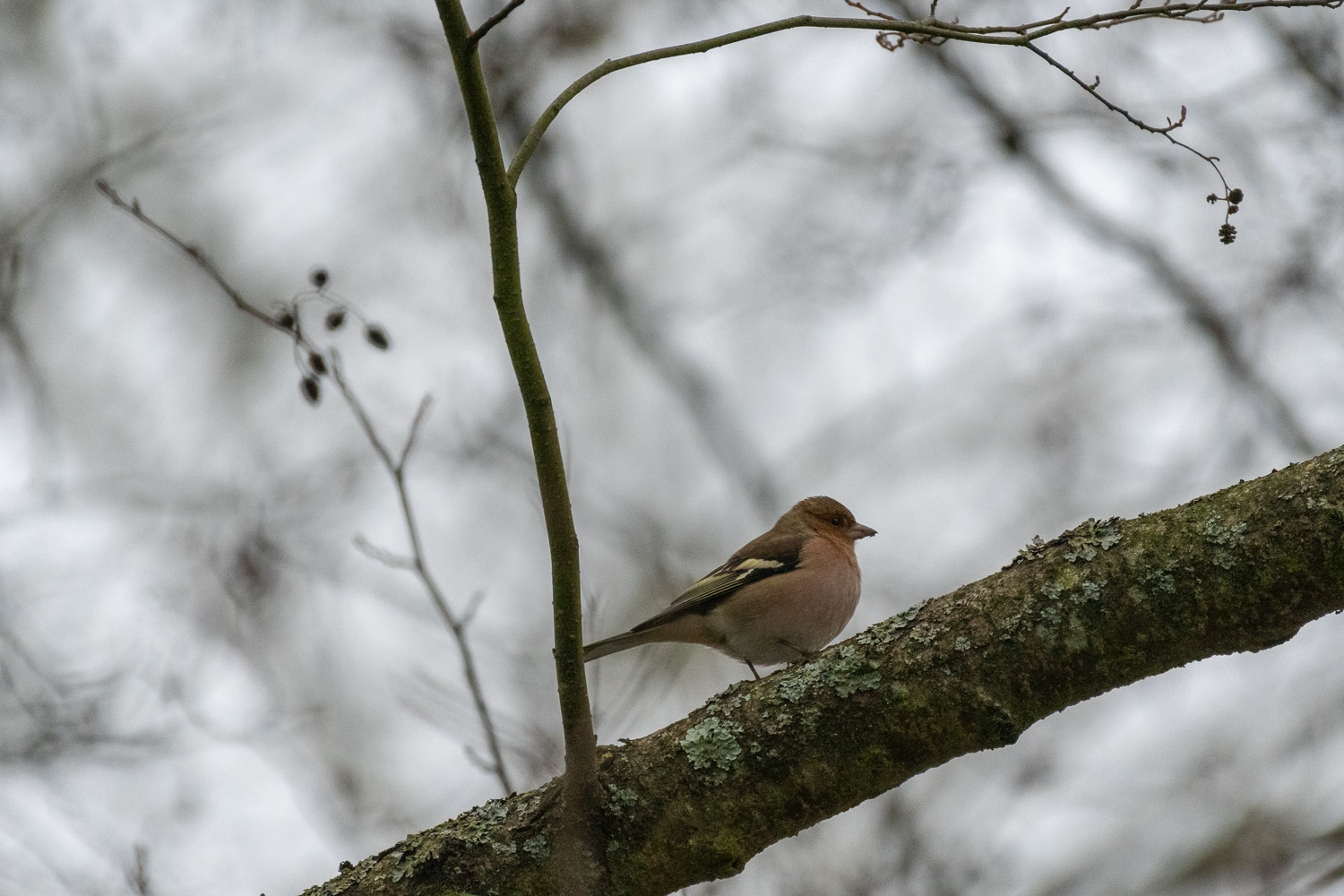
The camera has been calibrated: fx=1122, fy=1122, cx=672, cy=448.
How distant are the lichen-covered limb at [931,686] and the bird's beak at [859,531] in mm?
3850

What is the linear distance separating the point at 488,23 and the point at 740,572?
4168 mm

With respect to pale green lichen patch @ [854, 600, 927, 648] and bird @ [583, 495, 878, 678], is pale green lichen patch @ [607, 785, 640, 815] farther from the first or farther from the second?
bird @ [583, 495, 878, 678]

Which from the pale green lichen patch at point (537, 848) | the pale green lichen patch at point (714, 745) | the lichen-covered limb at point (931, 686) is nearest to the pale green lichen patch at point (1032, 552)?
the lichen-covered limb at point (931, 686)

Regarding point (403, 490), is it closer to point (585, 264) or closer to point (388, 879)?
point (388, 879)

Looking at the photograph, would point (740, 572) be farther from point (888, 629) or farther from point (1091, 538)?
point (1091, 538)

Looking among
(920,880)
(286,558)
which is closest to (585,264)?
(286,558)

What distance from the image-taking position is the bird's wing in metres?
6.16

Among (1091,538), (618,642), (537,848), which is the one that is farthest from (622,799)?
(618,642)

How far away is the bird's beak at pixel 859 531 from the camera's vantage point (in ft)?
24.5

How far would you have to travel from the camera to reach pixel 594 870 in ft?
11.6

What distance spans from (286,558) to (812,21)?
6.50 meters

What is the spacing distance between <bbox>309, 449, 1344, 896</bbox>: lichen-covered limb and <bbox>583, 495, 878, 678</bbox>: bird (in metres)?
2.16

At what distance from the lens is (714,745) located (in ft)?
11.7

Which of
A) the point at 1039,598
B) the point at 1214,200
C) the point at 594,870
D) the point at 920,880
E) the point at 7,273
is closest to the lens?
the point at 1039,598
